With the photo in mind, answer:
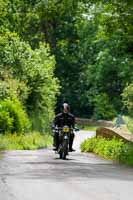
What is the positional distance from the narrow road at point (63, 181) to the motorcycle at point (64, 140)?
2.89 m

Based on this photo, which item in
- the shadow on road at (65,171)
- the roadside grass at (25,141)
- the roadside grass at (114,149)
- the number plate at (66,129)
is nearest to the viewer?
the shadow on road at (65,171)

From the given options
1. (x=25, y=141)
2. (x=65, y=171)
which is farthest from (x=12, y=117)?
(x=65, y=171)

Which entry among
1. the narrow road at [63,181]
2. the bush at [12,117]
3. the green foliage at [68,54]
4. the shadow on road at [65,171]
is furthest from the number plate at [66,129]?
the bush at [12,117]

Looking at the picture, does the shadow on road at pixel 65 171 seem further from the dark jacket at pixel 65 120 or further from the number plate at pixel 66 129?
the dark jacket at pixel 65 120

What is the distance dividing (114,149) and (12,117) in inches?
672

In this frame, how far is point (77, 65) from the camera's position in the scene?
297ft

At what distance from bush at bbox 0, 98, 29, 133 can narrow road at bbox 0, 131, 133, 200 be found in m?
19.4

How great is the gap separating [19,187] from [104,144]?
14.2 meters

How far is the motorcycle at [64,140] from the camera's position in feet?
81.0

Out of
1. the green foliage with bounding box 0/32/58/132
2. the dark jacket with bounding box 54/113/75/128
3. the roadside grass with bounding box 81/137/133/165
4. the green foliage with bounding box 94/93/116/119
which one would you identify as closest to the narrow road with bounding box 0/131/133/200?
the roadside grass with bounding box 81/137/133/165

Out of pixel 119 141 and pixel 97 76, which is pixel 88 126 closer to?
pixel 97 76

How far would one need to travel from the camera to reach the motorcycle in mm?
24688

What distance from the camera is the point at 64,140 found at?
24953mm

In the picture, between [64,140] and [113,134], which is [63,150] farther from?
[113,134]
